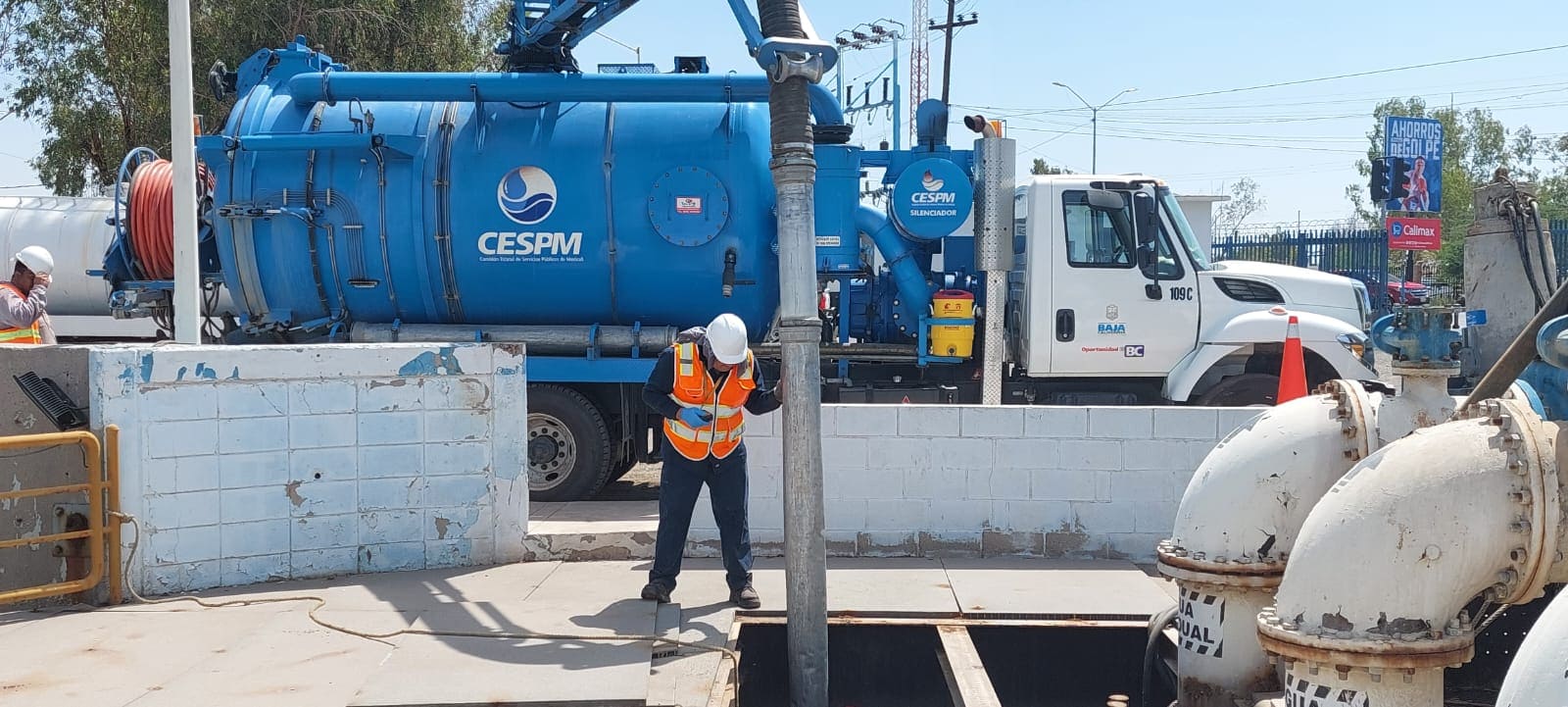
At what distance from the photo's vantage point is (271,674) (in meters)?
5.39

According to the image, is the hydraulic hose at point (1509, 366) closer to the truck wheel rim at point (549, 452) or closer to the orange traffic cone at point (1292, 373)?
the orange traffic cone at point (1292, 373)

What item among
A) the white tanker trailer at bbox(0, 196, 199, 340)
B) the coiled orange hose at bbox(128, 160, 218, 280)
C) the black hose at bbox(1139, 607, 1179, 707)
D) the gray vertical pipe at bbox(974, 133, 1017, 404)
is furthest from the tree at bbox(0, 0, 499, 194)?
the black hose at bbox(1139, 607, 1179, 707)

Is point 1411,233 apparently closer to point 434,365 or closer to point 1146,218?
point 1146,218

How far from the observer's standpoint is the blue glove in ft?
20.9

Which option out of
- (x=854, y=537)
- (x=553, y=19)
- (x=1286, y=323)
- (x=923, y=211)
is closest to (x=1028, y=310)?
(x=923, y=211)

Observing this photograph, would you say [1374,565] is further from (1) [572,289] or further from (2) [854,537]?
(1) [572,289]

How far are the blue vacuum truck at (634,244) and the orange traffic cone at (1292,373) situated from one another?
0.59 m

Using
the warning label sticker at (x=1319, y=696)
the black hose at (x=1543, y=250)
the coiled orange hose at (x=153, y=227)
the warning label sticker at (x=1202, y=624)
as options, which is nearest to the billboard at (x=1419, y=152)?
the black hose at (x=1543, y=250)

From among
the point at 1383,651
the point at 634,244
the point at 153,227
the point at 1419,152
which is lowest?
the point at 1383,651

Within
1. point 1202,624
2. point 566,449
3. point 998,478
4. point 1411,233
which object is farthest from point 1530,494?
point 1411,233

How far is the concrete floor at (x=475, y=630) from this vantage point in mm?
5168

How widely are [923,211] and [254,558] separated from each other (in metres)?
5.42

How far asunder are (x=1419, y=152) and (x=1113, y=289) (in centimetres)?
2232

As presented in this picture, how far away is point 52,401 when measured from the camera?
6.61 meters
